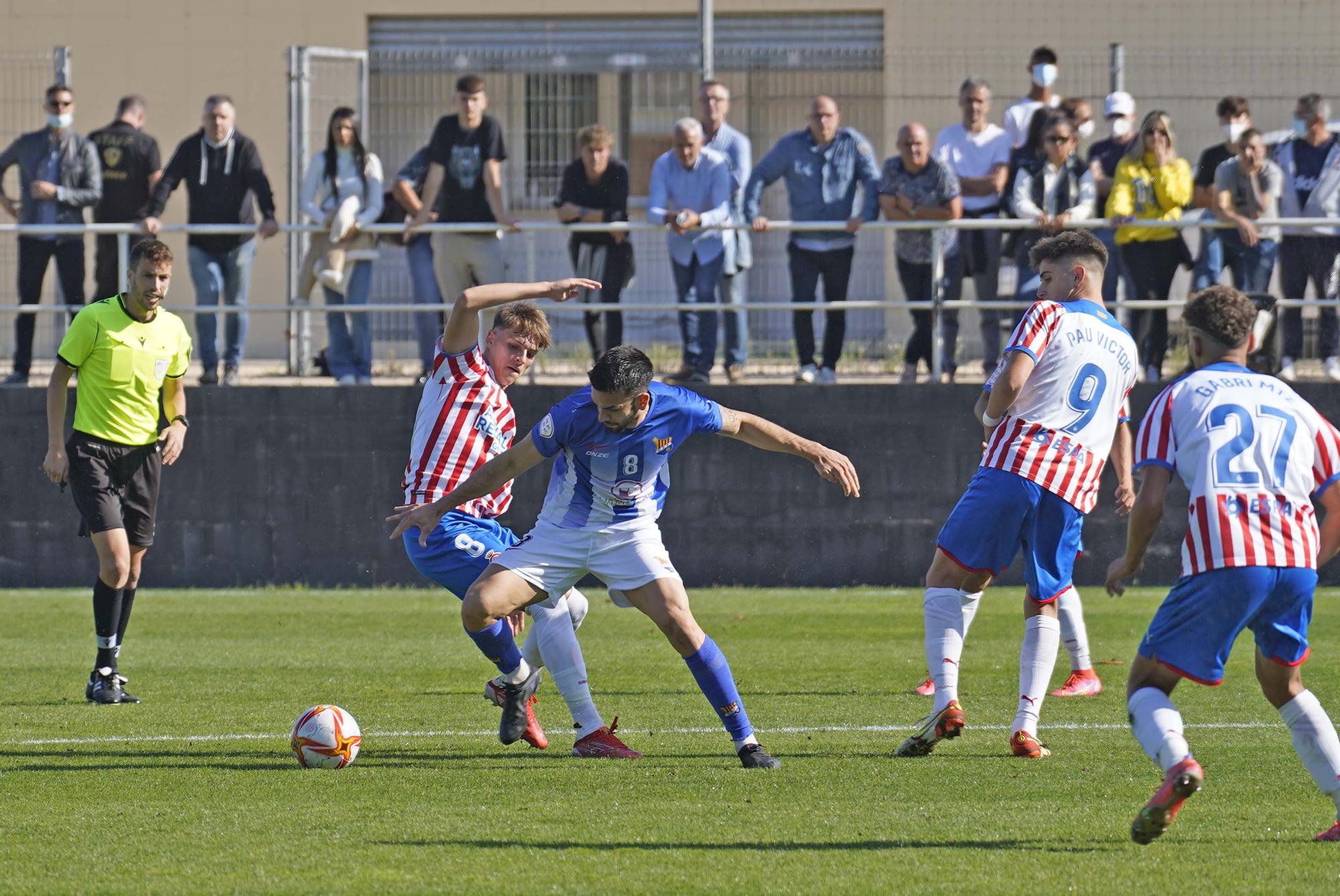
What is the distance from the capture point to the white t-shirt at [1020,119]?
1410cm

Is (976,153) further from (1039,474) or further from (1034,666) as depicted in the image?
(1034,666)

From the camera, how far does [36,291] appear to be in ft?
46.9

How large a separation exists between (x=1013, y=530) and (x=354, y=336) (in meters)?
7.97

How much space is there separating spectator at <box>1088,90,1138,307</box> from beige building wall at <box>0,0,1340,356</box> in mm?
3179

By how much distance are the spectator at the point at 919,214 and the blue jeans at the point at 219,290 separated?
5168mm

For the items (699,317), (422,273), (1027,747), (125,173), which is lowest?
(1027,747)

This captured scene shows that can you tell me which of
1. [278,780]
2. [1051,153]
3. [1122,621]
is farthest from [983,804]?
[1051,153]

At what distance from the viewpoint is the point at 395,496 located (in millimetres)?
13633

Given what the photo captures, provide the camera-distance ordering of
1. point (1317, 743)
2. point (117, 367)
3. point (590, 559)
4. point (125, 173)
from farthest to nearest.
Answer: point (125, 173), point (117, 367), point (590, 559), point (1317, 743)

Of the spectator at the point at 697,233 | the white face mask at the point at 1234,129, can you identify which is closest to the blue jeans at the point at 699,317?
the spectator at the point at 697,233

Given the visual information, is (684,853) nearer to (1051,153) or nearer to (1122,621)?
(1122,621)

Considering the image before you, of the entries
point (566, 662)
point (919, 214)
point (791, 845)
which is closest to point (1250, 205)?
point (919, 214)

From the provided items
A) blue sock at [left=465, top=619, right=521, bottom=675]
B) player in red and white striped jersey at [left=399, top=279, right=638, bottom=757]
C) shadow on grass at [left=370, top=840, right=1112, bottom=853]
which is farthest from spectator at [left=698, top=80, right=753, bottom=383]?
shadow on grass at [left=370, top=840, right=1112, bottom=853]

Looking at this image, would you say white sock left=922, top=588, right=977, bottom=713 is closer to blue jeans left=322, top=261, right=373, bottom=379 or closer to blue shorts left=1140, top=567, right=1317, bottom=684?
blue shorts left=1140, top=567, right=1317, bottom=684
